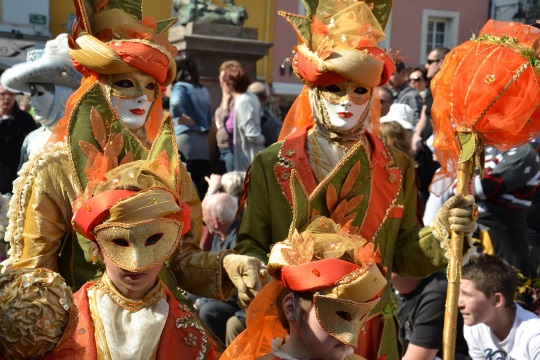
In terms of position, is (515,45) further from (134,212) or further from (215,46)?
(215,46)

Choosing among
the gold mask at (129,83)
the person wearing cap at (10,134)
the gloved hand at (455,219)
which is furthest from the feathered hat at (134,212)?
the person wearing cap at (10,134)

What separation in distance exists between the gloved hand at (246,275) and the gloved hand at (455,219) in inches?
31.3

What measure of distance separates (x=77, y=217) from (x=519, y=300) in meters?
3.70

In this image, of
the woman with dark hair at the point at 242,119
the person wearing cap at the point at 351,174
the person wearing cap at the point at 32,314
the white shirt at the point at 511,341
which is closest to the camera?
the person wearing cap at the point at 32,314

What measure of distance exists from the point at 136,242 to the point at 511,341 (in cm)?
266

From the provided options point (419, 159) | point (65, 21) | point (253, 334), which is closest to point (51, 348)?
point (253, 334)

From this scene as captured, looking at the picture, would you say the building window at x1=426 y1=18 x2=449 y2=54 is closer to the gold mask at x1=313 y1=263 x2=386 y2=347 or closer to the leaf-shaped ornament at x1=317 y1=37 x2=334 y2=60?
the leaf-shaped ornament at x1=317 y1=37 x2=334 y2=60

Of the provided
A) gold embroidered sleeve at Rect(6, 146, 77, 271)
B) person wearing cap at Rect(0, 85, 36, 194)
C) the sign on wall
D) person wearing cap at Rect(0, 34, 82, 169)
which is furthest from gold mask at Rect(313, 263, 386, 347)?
the sign on wall

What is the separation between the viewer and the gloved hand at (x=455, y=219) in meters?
4.07

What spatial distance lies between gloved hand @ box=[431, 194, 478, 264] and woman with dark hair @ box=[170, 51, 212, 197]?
14.8ft

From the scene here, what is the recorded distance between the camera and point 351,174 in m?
4.16

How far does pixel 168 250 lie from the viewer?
11.2ft

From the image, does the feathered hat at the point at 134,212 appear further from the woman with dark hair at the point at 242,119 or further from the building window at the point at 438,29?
the building window at the point at 438,29

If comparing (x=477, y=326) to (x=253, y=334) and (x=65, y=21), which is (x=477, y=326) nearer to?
(x=253, y=334)
